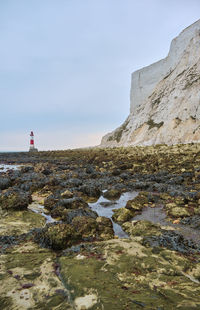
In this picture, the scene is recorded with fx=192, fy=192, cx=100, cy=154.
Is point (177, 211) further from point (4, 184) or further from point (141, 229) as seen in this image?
point (4, 184)

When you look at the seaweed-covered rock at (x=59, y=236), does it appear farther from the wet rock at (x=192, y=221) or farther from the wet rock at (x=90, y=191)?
the wet rock at (x=90, y=191)

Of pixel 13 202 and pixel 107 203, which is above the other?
pixel 13 202

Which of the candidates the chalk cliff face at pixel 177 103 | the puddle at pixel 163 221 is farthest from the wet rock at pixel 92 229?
the chalk cliff face at pixel 177 103

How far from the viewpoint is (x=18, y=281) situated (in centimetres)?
215

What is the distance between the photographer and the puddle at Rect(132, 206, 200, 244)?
3.85 m

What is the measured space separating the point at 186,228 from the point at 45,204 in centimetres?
388

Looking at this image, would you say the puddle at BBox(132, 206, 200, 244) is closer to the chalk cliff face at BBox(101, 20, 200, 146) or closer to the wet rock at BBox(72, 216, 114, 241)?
the wet rock at BBox(72, 216, 114, 241)

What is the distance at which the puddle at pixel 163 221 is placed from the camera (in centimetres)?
385

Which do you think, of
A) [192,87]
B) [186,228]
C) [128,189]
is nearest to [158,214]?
[186,228]

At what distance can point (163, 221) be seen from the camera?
14.9ft

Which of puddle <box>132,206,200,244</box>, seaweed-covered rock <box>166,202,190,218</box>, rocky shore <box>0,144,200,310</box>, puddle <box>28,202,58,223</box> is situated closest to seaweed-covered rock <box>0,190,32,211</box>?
rocky shore <box>0,144,200,310</box>

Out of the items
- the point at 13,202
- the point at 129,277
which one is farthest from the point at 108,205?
the point at 129,277

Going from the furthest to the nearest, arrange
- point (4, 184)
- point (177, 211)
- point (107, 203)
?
point (4, 184)
point (107, 203)
point (177, 211)

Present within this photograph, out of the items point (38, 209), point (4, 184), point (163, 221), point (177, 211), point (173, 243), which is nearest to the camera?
point (173, 243)
